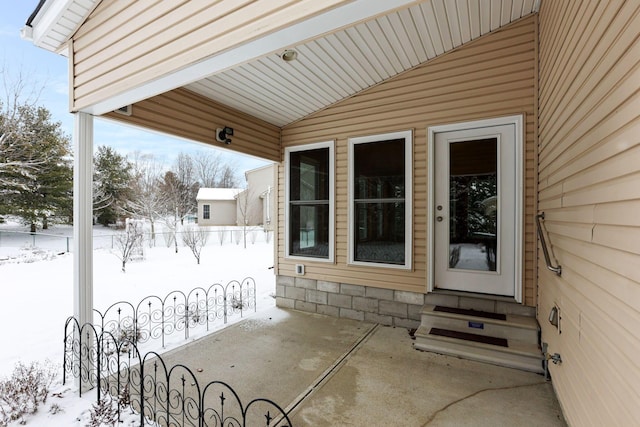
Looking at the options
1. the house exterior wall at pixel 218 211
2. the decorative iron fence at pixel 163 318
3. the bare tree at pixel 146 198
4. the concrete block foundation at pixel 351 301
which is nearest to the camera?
the decorative iron fence at pixel 163 318

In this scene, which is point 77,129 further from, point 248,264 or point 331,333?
point 248,264

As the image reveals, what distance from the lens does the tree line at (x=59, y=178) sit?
9.49m

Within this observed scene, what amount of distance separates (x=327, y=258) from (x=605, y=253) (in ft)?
10.9

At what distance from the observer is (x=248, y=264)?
8.81 meters

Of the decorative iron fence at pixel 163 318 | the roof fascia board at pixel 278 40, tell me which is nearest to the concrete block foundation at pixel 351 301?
the decorative iron fence at pixel 163 318

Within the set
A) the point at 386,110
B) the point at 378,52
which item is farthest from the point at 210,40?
the point at 386,110

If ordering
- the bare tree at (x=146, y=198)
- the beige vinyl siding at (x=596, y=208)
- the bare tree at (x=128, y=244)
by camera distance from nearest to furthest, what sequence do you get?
1. the beige vinyl siding at (x=596, y=208)
2. the bare tree at (x=128, y=244)
3. the bare tree at (x=146, y=198)

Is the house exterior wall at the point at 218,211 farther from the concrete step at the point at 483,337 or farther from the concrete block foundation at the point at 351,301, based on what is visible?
the concrete step at the point at 483,337

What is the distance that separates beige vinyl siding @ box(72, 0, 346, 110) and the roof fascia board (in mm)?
41

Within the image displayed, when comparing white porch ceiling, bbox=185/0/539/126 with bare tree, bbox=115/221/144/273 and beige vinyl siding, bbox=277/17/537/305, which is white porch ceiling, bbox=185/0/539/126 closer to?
beige vinyl siding, bbox=277/17/537/305

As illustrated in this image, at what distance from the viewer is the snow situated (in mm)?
2854

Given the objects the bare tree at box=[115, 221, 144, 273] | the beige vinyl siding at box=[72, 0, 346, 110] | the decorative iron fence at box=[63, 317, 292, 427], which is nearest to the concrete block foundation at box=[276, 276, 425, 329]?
the decorative iron fence at box=[63, 317, 292, 427]

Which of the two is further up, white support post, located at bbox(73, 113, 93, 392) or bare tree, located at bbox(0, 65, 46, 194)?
bare tree, located at bbox(0, 65, 46, 194)

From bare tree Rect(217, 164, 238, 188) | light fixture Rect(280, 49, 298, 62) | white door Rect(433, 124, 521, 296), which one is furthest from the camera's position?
bare tree Rect(217, 164, 238, 188)
